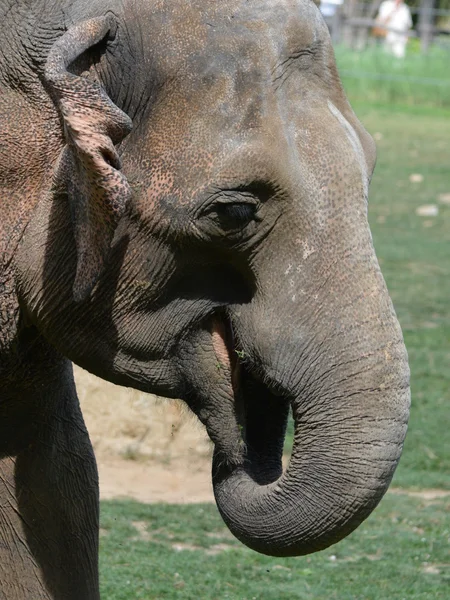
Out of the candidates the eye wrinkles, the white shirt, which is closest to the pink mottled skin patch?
the eye wrinkles

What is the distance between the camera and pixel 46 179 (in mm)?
→ 2635

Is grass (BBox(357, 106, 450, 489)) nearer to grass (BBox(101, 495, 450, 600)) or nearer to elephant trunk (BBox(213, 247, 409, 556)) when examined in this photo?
grass (BBox(101, 495, 450, 600))

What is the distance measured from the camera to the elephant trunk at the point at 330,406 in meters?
2.40

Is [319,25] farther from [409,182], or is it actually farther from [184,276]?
[409,182]

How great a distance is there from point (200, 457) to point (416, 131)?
46.3ft

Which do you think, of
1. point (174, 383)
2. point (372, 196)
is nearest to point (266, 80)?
point (174, 383)

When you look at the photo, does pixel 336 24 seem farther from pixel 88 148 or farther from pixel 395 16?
pixel 88 148

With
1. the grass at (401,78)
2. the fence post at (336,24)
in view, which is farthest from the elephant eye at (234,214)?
the fence post at (336,24)

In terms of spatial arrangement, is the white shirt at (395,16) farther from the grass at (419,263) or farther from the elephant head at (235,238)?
the elephant head at (235,238)

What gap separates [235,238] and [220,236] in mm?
29

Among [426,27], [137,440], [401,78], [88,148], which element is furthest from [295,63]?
[426,27]

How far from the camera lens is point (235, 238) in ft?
8.23

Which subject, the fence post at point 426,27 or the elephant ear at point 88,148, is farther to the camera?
the fence post at point 426,27

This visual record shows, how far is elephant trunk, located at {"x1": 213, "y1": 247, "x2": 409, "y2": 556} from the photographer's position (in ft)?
7.87
